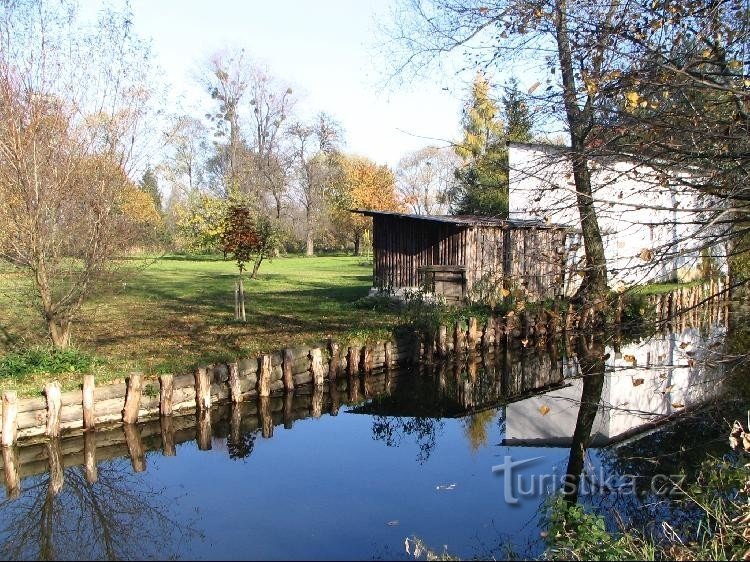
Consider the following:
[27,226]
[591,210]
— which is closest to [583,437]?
[591,210]

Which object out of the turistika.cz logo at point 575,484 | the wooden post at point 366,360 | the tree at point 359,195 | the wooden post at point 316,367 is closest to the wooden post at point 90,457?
the wooden post at point 316,367

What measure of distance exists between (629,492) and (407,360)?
7.45 metres

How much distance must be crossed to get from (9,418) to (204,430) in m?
2.57

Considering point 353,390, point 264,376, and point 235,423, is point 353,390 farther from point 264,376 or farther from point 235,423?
point 235,423

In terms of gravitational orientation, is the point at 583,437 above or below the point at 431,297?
below

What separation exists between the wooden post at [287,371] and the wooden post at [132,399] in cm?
281

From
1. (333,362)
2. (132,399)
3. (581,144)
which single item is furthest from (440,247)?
(581,144)

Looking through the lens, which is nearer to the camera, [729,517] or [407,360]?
[729,517]

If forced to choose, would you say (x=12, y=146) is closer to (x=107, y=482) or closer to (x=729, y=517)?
(x=107, y=482)

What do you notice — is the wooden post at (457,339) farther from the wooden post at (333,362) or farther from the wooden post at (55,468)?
the wooden post at (55,468)

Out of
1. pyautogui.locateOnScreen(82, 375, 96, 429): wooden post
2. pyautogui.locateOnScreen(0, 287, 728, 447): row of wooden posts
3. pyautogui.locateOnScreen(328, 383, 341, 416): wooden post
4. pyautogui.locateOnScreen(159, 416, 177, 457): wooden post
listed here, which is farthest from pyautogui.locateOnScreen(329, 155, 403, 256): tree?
pyautogui.locateOnScreen(82, 375, 96, 429): wooden post

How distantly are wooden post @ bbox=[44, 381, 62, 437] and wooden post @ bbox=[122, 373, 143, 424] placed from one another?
93 centimetres

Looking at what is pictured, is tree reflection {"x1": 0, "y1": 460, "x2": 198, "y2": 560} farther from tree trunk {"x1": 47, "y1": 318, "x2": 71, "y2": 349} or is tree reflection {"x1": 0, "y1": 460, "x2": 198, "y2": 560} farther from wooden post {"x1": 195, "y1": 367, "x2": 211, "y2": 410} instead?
tree trunk {"x1": 47, "y1": 318, "x2": 71, "y2": 349}

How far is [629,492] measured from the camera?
7.33 m
